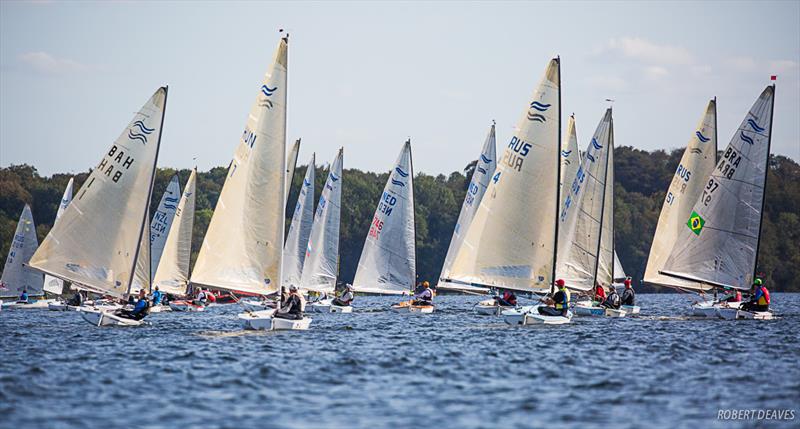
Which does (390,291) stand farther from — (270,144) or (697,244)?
(270,144)

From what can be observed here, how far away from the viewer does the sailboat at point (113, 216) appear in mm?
33500

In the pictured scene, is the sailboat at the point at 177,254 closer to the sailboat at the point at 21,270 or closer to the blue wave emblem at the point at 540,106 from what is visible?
the sailboat at the point at 21,270

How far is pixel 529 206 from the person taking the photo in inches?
1410

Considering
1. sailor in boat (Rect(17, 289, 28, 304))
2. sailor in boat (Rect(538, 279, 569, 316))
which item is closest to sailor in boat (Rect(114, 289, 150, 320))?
sailor in boat (Rect(538, 279, 569, 316))

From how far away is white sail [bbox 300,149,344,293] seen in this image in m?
55.3

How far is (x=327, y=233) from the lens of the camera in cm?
5572

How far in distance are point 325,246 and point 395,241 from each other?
5.27 meters

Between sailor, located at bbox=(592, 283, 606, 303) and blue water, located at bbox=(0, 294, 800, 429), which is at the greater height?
sailor, located at bbox=(592, 283, 606, 303)

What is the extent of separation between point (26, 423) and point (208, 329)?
65.5 ft

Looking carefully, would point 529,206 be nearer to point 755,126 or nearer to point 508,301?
point 508,301

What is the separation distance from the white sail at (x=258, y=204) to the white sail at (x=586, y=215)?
55.2ft

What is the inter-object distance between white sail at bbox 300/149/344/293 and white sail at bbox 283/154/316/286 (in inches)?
36.8

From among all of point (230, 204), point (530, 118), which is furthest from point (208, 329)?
point (530, 118)

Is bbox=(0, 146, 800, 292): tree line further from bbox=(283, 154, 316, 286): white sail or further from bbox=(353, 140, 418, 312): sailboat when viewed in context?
bbox=(353, 140, 418, 312): sailboat
